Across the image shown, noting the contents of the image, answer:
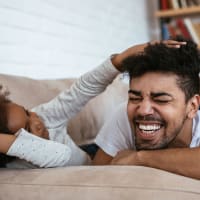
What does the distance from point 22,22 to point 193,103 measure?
3.50ft

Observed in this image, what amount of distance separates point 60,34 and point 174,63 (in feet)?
3.98

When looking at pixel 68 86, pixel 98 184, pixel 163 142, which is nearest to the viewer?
pixel 98 184

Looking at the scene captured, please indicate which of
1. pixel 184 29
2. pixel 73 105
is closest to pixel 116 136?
pixel 73 105

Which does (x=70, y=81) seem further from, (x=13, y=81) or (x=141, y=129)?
(x=141, y=129)

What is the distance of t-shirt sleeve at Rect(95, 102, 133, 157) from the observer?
1.45 meters

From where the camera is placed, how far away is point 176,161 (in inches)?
40.1

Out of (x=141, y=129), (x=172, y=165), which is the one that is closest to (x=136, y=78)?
(x=141, y=129)

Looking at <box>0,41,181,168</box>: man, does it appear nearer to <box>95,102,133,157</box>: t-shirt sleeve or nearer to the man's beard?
<box>95,102,133,157</box>: t-shirt sleeve

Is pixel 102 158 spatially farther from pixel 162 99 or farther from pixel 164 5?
pixel 164 5

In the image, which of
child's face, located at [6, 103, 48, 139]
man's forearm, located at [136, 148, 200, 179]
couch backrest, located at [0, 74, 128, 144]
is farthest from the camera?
couch backrest, located at [0, 74, 128, 144]

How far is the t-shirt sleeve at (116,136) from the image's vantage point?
145cm

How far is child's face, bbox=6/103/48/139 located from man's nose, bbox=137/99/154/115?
13.5 inches

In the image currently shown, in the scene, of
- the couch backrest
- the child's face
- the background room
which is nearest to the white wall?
the background room

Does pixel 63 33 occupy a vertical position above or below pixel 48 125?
above
